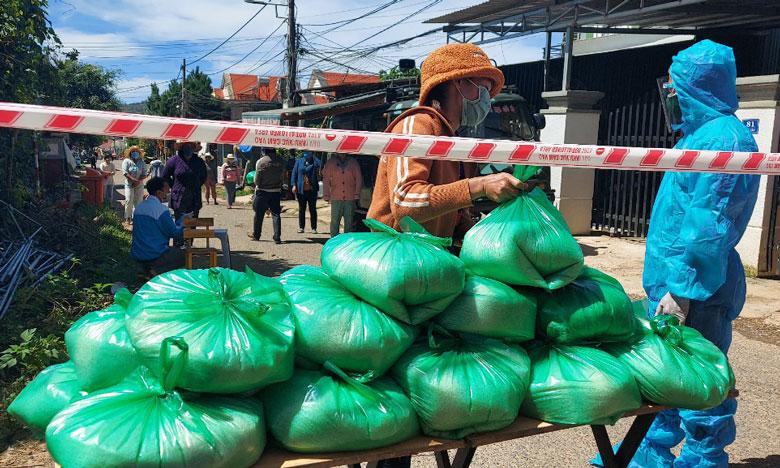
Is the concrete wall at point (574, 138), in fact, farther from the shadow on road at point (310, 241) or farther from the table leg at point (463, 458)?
the table leg at point (463, 458)

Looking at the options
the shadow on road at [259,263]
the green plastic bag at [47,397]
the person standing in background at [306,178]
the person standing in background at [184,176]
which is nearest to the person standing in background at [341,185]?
the person standing in background at [306,178]

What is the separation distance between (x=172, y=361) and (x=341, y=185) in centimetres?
880

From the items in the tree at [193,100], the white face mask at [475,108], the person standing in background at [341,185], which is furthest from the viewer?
the tree at [193,100]

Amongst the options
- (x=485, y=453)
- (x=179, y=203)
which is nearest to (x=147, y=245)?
(x=179, y=203)

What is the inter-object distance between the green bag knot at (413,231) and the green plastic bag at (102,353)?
0.89 m

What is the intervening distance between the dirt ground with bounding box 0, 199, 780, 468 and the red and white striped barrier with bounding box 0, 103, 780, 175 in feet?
5.71

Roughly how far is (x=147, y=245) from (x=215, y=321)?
549 cm

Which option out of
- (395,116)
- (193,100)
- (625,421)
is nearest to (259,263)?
(395,116)

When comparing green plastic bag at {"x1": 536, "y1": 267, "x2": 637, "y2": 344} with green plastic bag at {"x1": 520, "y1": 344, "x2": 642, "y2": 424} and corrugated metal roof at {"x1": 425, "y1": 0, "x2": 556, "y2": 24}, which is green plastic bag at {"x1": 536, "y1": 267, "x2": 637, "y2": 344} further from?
corrugated metal roof at {"x1": 425, "y1": 0, "x2": 556, "y2": 24}

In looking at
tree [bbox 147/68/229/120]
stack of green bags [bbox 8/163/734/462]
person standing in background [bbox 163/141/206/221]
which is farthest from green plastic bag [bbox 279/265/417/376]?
tree [bbox 147/68/229/120]

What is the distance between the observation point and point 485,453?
375 centimetres

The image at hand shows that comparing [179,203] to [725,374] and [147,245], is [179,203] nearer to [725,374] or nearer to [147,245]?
[147,245]

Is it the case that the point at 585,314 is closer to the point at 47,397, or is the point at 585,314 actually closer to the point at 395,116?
the point at 47,397

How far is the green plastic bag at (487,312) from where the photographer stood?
2.12m
